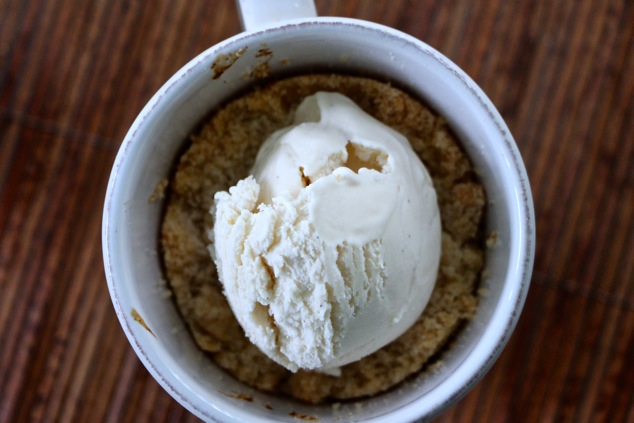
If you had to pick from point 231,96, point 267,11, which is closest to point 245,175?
point 231,96

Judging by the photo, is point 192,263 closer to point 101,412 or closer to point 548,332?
point 101,412

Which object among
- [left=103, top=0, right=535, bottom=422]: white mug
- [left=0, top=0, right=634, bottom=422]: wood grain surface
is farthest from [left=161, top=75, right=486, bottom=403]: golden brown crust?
[left=0, top=0, right=634, bottom=422]: wood grain surface

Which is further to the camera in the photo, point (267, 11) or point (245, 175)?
point (245, 175)

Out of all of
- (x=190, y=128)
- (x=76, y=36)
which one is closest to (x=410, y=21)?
(x=190, y=128)

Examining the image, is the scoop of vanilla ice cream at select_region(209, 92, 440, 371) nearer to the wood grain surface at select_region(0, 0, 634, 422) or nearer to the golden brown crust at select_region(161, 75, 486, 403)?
the golden brown crust at select_region(161, 75, 486, 403)

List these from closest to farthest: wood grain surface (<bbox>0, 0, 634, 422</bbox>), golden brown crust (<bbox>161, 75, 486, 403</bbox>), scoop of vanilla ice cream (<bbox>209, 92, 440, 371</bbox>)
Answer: scoop of vanilla ice cream (<bbox>209, 92, 440, 371</bbox>) → golden brown crust (<bbox>161, 75, 486, 403</bbox>) → wood grain surface (<bbox>0, 0, 634, 422</bbox>)

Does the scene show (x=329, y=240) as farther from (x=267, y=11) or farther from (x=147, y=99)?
(x=147, y=99)

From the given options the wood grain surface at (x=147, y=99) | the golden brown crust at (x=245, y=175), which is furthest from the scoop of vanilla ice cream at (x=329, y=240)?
the wood grain surface at (x=147, y=99)
